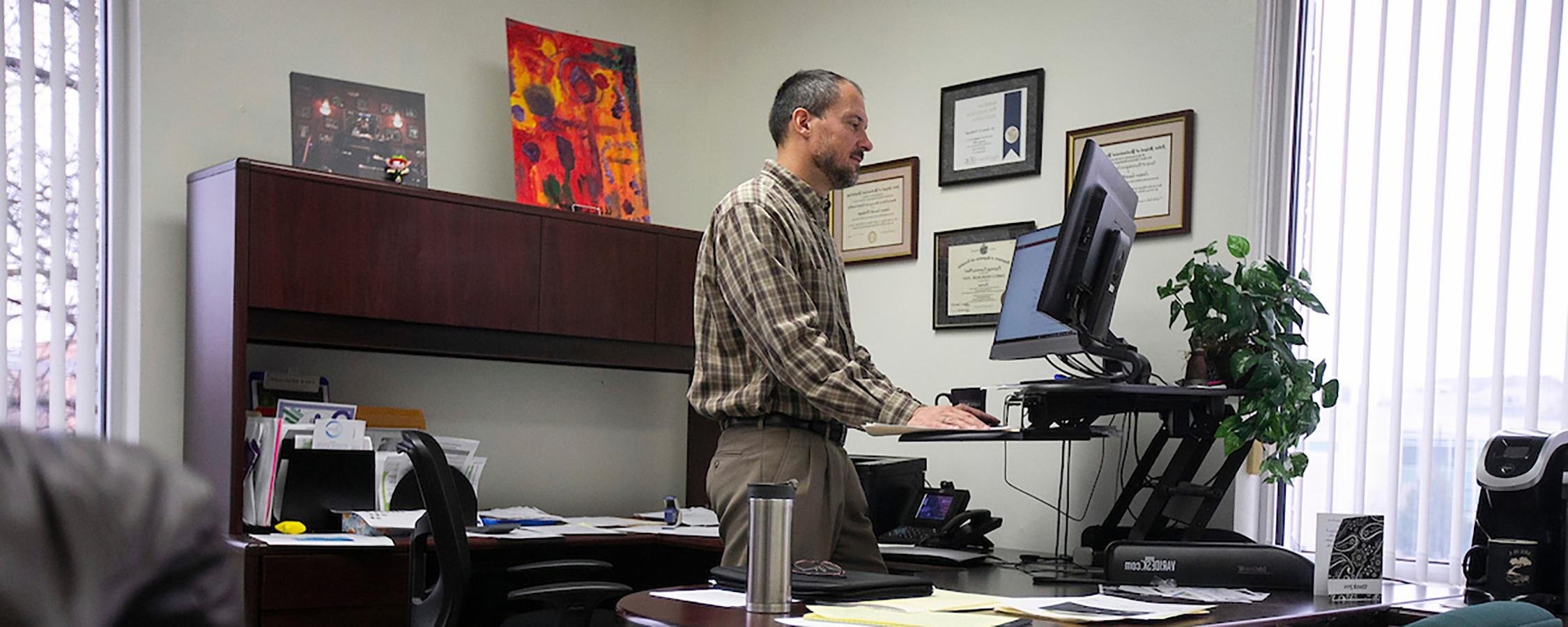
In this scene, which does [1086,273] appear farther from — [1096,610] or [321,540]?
[321,540]

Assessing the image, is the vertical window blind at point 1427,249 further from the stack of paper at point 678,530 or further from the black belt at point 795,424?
the stack of paper at point 678,530

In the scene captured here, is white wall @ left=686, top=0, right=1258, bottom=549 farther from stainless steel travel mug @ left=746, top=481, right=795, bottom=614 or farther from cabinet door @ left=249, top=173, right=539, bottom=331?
stainless steel travel mug @ left=746, top=481, right=795, bottom=614

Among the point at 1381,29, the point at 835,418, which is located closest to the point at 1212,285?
the point at 1381,29

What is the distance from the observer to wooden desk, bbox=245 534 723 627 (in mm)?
3100

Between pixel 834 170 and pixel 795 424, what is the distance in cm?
58

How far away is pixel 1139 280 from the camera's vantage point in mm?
3553

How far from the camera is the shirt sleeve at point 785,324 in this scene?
2.30 metres

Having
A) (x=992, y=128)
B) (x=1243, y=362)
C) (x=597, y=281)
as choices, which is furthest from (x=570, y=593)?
(x=992, y=128)

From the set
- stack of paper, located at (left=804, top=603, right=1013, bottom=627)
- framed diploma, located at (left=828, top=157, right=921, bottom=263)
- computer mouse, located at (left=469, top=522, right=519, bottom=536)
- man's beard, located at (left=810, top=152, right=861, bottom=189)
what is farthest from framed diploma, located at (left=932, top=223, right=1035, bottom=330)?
stack of paper, located at (left=804, top=603, right=1013, bottom=627)

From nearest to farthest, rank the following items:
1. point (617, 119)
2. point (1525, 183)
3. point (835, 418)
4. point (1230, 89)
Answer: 1. point (835, 418)
2. point (1525, 183)
3. point (1230, 89)
4. point (617, 119)

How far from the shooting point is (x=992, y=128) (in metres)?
3.94

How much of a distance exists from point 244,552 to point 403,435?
1.65ft

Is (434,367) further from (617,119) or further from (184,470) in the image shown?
(184,470)

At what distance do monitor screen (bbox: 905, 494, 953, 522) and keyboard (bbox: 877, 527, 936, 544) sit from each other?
0.04 meters
